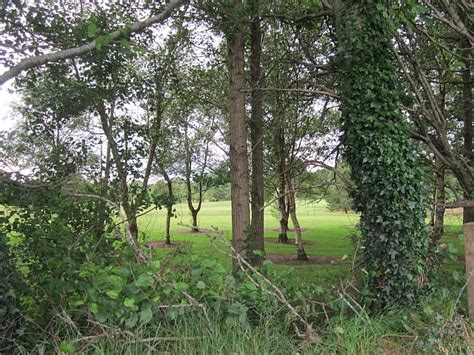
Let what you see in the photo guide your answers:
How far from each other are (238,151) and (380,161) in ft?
10.1

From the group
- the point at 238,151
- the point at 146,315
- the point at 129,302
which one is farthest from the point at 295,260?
the point at 129,302

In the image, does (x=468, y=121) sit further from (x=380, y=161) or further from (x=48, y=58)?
(x=48, y=58)

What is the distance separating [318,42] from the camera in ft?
29.4

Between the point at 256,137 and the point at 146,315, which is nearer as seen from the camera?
the point at 146,315

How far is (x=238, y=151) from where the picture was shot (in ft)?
22.6

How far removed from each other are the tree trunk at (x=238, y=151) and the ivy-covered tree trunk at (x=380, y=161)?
243cm

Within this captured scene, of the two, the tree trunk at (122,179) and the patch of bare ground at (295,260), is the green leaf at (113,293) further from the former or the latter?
the patch of bare ground at (295,260)

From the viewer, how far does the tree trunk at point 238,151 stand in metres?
6.82

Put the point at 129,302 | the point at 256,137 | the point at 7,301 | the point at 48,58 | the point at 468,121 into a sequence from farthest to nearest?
the point at 468,121, the point at 256,137, the point at 48,58, the point at 7,301, the point at 129,302

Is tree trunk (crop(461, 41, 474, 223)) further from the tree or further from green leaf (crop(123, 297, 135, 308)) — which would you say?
green leaf (crop(123, 297, 135, 308))

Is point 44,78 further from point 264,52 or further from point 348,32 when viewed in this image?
point 264,52

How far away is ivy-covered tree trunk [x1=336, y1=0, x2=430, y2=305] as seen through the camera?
13.5ft

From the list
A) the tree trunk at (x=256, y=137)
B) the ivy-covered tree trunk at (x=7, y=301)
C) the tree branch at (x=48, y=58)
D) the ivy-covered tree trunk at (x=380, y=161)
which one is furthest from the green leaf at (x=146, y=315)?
the tree trunk at (x=256, y=137)

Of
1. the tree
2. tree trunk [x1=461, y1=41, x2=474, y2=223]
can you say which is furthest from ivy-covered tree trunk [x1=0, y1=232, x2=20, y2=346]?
tree trunk [x1=461, y1=41, x2=474, y2=223]
